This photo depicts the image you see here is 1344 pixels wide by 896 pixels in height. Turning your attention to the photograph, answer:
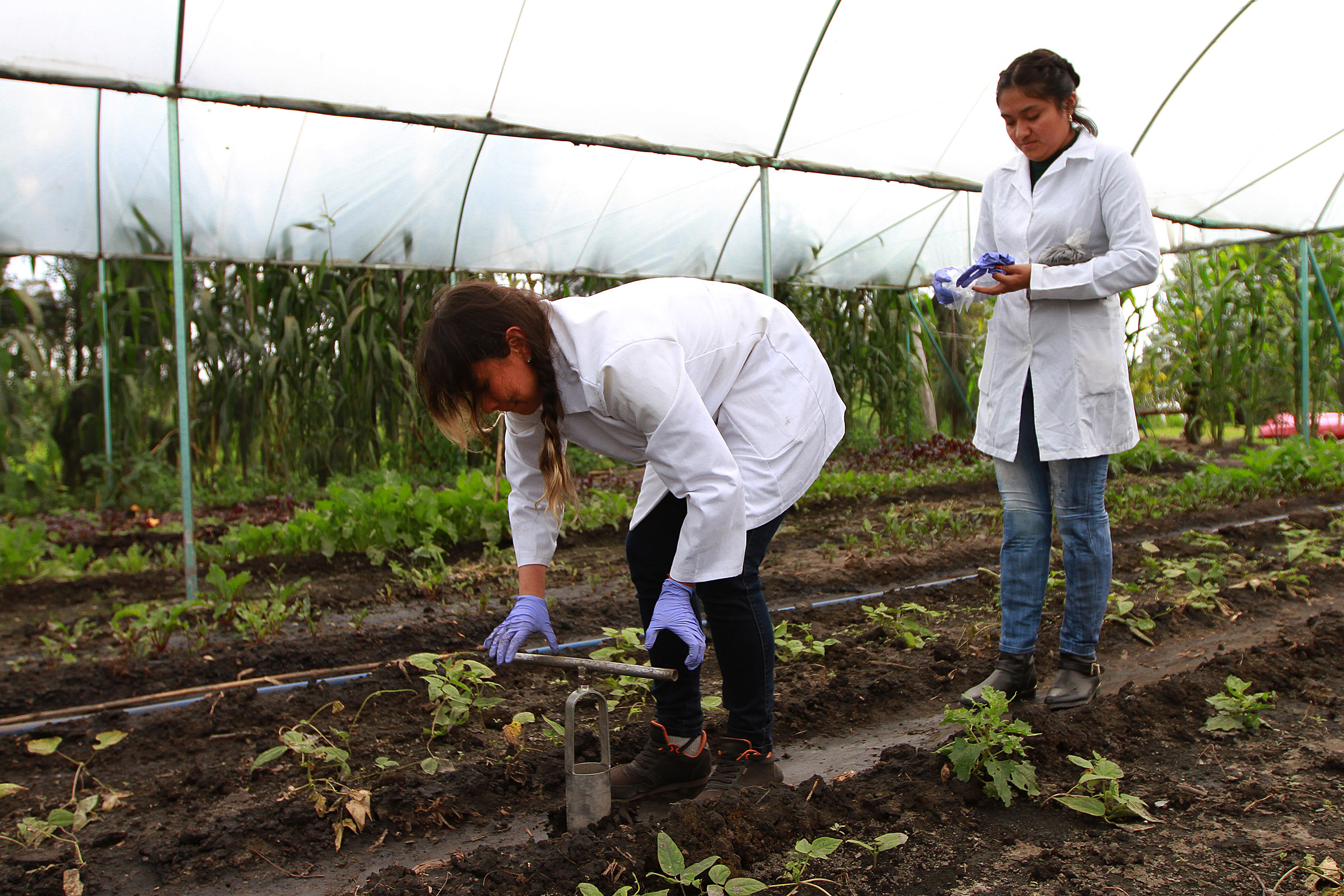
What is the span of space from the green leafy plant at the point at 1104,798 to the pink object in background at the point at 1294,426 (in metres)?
8.02

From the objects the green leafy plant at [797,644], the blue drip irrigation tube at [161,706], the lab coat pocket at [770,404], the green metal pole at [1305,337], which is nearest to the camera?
the lab coat pocket at [770,404]

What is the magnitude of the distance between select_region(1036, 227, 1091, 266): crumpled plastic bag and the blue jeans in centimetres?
29

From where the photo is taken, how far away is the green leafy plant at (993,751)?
1634 millimetres

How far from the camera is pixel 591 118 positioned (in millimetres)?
4426

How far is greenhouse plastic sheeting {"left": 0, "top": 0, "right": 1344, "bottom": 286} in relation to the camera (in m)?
3.83

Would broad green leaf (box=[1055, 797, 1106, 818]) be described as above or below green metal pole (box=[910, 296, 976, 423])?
below

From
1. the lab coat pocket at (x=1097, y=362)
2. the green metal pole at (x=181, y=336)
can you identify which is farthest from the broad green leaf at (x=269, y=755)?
the lab coat pocket at (x=1097, y=362)

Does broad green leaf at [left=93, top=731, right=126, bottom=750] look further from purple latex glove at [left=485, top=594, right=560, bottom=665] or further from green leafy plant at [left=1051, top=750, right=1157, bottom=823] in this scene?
green leafy plant at [left=1051, top=750, right=1157, bottom=823]

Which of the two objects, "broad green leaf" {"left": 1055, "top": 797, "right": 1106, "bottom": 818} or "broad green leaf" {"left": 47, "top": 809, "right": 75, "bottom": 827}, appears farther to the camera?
"broad green leaf" {"left": 47, "top": 809, "right": 75, "bottom": 827}

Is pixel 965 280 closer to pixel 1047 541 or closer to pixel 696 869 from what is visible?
pixel 1047 541

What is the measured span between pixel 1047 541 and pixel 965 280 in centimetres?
66

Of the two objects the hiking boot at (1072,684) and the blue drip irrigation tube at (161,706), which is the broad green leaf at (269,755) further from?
the hiking boot at (1072,684)

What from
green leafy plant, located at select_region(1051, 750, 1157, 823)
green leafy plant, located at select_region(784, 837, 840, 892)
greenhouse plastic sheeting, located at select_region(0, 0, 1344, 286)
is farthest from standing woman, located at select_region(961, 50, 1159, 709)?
greenhouse plastic sheeting, located at select_region(0, 0, 1344, 286)

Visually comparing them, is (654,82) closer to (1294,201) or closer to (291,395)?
(291,395)
